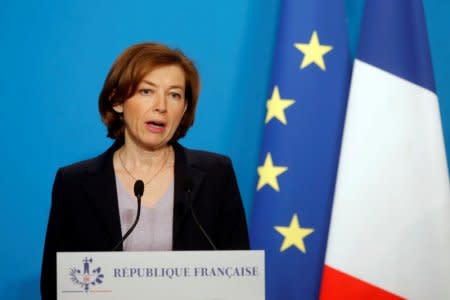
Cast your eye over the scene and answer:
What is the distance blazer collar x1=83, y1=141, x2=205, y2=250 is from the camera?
4.68ft

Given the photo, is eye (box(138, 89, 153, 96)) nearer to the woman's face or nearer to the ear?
the woman's face

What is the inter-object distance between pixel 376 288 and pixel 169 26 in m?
1.32

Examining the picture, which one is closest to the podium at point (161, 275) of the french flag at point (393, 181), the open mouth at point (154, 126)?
the open mouth at point (154, 126)

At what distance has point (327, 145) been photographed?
217cm

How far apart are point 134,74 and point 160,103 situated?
10 centimetres

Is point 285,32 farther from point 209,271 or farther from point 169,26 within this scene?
point 209,271

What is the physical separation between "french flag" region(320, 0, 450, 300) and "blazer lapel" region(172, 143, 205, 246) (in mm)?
702

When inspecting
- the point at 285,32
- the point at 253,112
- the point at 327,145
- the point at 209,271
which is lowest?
the point at 209,271

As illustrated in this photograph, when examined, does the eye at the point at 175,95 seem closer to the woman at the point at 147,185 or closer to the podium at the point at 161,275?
the woman at the point at 147,185

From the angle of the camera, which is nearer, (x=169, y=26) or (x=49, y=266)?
(x=49, y=266)

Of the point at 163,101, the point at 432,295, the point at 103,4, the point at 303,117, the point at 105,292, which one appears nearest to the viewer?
the point at 105,292

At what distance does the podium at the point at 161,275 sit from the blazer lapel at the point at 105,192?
30cm

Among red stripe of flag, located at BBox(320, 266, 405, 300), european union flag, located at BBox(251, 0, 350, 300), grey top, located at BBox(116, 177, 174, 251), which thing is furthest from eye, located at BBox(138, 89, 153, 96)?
red stripe of flag, located at BBox(320, 266, 405, 300)

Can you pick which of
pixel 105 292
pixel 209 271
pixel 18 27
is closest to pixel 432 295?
pixel 209 271
